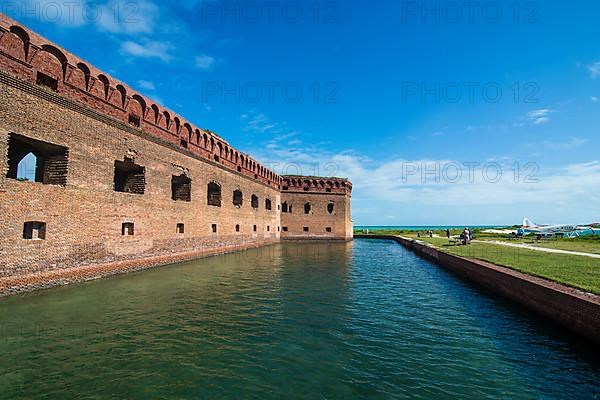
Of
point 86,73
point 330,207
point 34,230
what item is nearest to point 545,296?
point 34,230

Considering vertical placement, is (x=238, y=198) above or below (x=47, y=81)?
below

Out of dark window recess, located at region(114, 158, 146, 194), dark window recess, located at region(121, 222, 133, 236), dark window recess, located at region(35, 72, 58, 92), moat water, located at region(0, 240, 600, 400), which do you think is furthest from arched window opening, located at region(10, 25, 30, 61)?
moat water, located at region(0, 240, 600, 400)

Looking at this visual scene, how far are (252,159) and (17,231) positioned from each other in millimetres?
20656

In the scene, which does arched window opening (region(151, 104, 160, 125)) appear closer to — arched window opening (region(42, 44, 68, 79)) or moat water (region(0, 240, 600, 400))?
arched window opening (region(42, 44, 68, 79))

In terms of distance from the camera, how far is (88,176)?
38.1 ft

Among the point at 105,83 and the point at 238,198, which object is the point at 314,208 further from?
the point at 105,83

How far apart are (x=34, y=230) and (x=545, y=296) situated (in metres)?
13.7

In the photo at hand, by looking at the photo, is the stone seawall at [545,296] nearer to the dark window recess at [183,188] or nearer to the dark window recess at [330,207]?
the dark window recess at [183,188]

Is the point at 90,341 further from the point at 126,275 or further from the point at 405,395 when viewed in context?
the point at 126,275

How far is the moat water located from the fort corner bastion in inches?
56.6

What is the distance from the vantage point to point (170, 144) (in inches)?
663

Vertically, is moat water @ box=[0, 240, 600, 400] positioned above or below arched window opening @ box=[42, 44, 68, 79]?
below

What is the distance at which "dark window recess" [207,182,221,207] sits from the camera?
22.1 metres

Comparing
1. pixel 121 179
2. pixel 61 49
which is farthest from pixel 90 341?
pixel 121 179
